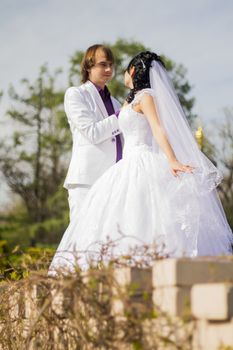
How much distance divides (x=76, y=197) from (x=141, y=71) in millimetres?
1228

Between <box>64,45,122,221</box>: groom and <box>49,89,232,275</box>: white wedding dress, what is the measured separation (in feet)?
1.77

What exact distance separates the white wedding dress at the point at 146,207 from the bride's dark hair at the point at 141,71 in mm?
95

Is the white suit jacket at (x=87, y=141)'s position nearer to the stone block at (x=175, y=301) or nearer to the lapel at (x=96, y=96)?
the lapel at (x=96, y=96)

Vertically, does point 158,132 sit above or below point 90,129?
below

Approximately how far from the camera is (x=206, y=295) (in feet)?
10.1

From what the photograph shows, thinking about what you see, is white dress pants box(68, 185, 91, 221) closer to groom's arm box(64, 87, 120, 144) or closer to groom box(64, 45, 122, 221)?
groom box(64, 45, 122, 221)

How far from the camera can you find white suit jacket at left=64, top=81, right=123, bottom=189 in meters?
6.59

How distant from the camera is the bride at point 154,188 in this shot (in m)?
5.52

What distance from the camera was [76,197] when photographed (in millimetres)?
6668

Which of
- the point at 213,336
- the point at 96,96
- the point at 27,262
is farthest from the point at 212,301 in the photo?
the point at 96,96

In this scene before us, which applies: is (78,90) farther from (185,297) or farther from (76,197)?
(185,297)

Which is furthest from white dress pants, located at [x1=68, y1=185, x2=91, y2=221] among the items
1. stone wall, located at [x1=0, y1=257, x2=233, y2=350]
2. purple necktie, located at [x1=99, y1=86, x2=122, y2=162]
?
stone wall, located at [x1=0, y1=257, x2=233, y2=350]

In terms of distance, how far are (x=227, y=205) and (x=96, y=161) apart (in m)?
16.7

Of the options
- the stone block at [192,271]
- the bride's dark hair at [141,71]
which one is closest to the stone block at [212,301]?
the stone block at [192,271]
